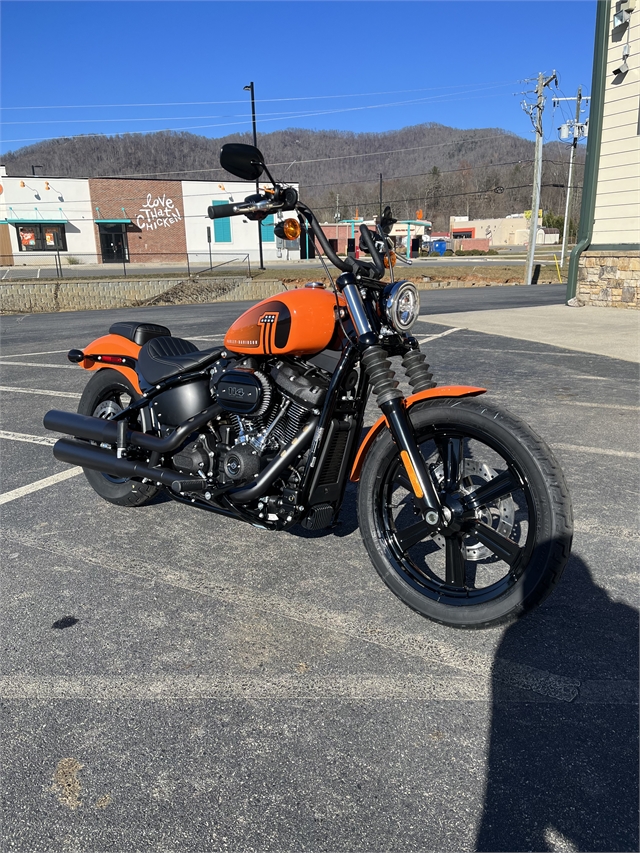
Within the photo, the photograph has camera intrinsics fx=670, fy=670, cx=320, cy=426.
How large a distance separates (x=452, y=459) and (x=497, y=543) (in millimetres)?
420

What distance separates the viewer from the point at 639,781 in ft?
6.64

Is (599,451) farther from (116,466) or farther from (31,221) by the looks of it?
(31,221)

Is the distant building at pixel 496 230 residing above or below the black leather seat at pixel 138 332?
above

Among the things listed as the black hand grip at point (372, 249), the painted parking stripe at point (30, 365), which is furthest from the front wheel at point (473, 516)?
the painted parking stripe at point (30, 365)

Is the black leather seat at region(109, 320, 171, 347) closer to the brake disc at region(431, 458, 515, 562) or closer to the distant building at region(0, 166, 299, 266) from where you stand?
the brake disc at region(431, 458, 515, 562)

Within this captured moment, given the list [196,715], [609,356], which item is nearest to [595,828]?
[196,715]

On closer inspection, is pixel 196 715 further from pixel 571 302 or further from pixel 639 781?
pixel 571 302

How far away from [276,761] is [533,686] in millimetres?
1000

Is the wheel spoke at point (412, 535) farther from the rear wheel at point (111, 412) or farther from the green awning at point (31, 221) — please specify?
the green awning at point (31, 221)

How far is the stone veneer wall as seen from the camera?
14.9 metres

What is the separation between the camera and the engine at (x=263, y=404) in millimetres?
3152

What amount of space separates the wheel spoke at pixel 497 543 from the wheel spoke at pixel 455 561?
9cm

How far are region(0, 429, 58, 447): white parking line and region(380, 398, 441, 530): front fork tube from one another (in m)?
3.81

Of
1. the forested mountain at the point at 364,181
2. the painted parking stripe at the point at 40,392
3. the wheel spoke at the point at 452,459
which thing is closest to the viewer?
the wheel spoke at the point at 452,459
